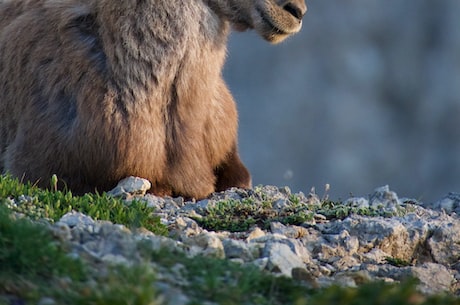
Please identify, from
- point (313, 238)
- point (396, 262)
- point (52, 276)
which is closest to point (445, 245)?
point (396, 262)

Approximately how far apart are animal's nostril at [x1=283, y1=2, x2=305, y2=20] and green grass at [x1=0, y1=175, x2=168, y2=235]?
174cm

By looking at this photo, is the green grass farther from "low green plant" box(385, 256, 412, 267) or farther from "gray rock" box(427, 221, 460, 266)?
"gray rock" box(427, 221, 460, 266)

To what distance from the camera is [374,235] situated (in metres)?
6.53

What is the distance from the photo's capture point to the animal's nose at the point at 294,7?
7.61 m

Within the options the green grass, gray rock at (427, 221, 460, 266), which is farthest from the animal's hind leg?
gray rock at (427, 221, 460, 266)

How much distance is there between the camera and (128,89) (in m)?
7.50

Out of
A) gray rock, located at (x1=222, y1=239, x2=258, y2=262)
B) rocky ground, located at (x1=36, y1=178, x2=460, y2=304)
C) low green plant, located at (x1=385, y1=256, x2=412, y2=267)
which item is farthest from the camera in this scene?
low green plant, located at (x1=385, y1=256, x2=412, y2=267)

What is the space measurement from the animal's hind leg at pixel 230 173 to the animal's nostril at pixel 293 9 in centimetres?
110

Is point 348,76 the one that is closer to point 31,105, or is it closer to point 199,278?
point 31,105

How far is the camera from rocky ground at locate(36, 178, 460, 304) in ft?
17.2

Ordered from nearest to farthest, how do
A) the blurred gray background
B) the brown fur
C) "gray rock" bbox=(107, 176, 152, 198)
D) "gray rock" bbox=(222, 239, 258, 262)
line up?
"gray rock" bbox=(222, 239, 258, 262)
"gray rock" bbox=(107, 176, 152, 198)
the brown fur
the blurred gray background

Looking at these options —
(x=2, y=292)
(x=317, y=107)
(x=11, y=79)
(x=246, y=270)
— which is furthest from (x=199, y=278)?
(x=317, y=107)

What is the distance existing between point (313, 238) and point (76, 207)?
1.20 metres

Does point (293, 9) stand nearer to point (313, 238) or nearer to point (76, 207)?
point (313, 238)
